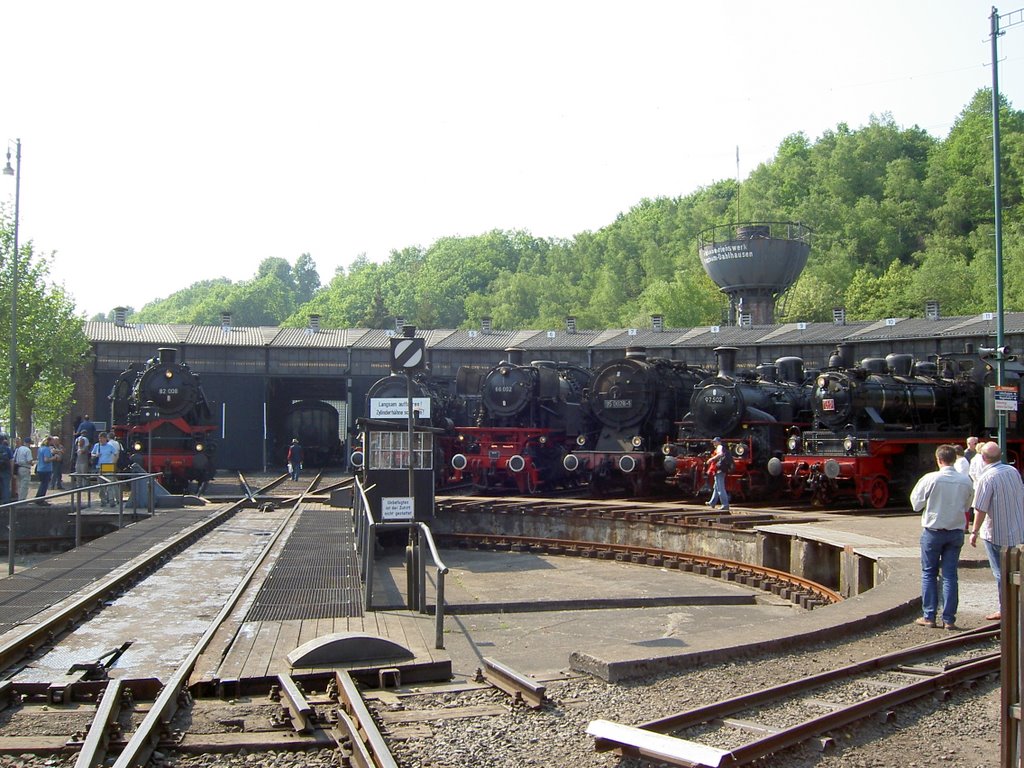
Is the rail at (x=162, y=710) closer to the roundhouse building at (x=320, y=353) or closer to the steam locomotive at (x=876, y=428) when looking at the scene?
the steam locomotive at (x=876, y=428)

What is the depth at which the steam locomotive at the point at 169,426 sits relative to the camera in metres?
24.9

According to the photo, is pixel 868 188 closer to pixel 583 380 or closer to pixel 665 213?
pixel 665 213

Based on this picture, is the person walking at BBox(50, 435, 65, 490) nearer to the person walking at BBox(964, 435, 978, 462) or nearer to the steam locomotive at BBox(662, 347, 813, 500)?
the steam locomotive at BBox(662, 347, 813, 500)

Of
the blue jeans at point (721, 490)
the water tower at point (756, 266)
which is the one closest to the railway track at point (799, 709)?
the blue jeans at point (721, 490)

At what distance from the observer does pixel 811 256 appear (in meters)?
84.8

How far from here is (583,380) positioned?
93.0ft

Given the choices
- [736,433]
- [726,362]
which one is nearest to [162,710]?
[736,433]

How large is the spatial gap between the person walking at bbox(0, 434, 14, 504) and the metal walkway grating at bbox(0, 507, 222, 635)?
3.23m

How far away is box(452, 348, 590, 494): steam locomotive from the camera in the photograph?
80.9 ft

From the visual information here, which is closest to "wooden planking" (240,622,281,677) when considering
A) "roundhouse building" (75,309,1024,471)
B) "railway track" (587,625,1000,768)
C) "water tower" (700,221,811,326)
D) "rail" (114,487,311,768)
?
"rail" (114,487,311,768)

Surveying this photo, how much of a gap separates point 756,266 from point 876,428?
34.3m

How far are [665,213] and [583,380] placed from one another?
309 feet

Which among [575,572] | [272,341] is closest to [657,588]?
[575,572]

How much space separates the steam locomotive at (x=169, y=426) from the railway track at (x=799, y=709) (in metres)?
20.8
